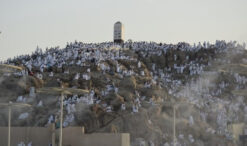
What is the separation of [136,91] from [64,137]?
62.1ft

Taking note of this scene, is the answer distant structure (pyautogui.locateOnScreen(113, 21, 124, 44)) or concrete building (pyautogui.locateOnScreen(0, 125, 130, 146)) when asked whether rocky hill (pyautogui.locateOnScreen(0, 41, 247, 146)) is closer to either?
concrete building (pyautogui.locateOnScreen(0, 125, 130, 146))

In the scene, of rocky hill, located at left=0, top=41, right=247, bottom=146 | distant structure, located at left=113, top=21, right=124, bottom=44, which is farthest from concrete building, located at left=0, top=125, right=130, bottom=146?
distant structure, located at left=113, top=21, right=124, bottom=44

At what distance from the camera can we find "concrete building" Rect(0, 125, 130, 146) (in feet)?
189

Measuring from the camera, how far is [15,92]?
240 ft

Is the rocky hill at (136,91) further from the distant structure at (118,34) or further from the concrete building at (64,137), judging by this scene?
the distant structure at (118,34)

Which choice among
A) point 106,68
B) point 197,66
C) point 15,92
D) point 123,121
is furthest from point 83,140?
point 197,66

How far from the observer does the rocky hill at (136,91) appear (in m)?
67.7

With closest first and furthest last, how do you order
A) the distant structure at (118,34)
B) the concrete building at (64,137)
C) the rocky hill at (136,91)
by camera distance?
the concrete building at (64,137) → the rocky hill at (136,91) → the distant structure at (118,34)

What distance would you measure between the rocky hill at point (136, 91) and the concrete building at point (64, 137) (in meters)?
4.72

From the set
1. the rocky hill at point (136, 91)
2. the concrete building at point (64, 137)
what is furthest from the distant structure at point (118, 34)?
the concrete building at point (64, 137)

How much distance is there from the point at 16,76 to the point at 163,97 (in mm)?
19974

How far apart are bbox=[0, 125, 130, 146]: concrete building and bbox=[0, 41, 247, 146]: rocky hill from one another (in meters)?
4.72

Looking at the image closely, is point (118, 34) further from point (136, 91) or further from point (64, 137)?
point (64, 137)

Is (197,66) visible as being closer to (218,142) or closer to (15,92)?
(218,142)
